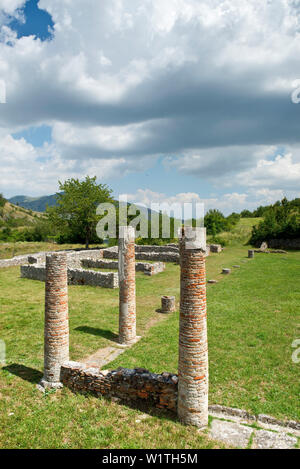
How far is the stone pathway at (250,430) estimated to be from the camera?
525 cm

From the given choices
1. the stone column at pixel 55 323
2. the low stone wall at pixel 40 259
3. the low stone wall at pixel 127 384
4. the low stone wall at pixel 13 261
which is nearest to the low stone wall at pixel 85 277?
the low stone wall at pixel 40 259

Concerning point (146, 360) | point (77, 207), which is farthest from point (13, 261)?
point (146, 360)

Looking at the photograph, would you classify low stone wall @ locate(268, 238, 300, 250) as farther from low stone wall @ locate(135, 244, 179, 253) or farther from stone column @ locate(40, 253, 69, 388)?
stone column @ locate(40, 253, 69, 388)

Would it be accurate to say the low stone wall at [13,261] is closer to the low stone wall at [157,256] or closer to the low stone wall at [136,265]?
the low stone wall at [136,265]

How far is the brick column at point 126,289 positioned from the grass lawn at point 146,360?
59 centimetres

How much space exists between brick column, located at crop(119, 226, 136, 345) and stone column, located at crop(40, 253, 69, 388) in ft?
9.03

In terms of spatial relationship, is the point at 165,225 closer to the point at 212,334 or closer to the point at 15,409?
the point at 212,334

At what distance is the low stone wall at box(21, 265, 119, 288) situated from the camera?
1861 centimetres

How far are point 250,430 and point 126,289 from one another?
18.9ft

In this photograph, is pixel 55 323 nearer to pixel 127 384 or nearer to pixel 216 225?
pixel 127 384

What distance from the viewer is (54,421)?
597cm
